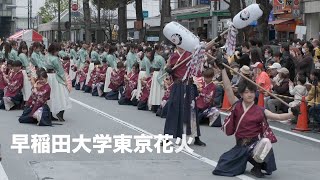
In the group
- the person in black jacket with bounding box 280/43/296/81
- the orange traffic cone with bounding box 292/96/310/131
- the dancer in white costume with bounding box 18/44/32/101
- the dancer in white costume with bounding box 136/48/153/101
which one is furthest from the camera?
the dancer in white costume with bounding box 136/48/153/101

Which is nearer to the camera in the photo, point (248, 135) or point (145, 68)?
point (248, 135)

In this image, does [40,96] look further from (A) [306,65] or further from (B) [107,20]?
(B) [107,20]

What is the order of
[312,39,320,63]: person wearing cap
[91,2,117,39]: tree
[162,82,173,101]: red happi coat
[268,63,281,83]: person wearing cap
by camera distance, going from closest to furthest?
[162,82,173,101]: red happi coat → [268,63,281,83]: person wearing cap → [312,39,320,63]: person wearing cap → [91,2,117,39]: tree

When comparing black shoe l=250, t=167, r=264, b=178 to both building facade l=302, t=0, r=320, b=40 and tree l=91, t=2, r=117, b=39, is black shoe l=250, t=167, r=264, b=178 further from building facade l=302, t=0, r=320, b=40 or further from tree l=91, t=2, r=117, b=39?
tree l=91, t=2, r=117, b=39

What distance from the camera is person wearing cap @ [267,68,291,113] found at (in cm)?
1489

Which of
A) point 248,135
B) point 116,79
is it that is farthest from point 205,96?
point 116,79

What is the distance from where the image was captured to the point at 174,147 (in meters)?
11.0

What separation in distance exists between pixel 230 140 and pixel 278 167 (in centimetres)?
274

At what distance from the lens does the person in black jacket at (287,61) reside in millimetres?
16173

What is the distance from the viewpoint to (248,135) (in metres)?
8.64

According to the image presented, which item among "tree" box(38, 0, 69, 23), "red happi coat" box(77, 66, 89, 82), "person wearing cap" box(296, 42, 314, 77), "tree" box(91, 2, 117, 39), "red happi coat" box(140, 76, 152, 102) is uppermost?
"tree" box(38, 0, 69, 23)

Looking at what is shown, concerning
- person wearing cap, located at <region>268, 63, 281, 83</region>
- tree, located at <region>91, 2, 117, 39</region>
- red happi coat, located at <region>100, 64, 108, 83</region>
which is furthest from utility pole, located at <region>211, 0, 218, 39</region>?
person wearing cap, located at <region>268, 63, 281, 83</region>

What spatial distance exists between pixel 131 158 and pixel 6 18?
9219cm

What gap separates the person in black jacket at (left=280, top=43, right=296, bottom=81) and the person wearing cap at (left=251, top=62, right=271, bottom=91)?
794 millimetres
